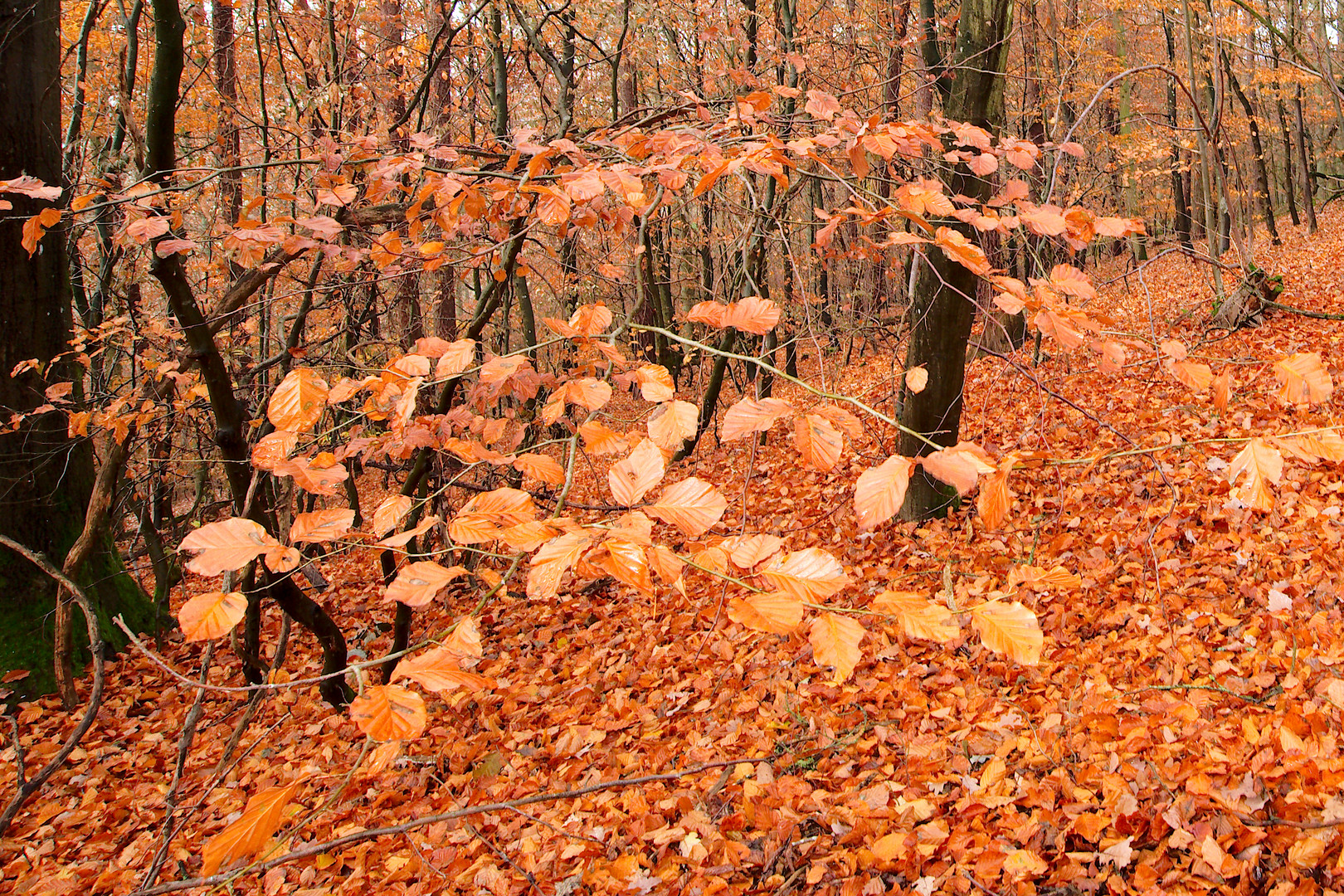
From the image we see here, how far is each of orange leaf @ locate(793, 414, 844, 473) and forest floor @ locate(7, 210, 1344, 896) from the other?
0.96 feet

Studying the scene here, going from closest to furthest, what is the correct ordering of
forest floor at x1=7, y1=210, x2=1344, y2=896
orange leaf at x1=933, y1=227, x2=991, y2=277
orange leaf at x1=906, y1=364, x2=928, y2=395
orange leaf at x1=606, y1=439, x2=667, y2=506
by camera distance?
orange leaf at x1=606, y1=439, x2=667, y2=506 < orange leaf at x1=933, y1=227, x2=991, y2=277 < orange leaf at x1=906, y1=364, x2=928, y2=395 < forest floor at x1=7, y1=210, x2=1344, y2=896

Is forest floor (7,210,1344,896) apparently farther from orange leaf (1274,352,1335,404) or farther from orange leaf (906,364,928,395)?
orange leaf (906,364,928,395)

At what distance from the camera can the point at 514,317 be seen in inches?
407

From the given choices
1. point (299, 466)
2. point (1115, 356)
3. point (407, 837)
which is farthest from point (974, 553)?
point (299, 466)

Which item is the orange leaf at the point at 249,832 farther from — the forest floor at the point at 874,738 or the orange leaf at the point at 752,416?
the orange leaf at the point at 752,416

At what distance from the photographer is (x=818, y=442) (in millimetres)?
1205

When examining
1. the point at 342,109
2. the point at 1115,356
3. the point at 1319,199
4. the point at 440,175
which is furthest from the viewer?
the point at 1319,199

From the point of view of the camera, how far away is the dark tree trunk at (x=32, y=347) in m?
3.84

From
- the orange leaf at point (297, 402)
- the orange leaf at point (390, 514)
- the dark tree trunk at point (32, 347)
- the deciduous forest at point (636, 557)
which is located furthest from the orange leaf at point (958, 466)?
the dark tree trunk at point (32, 347)

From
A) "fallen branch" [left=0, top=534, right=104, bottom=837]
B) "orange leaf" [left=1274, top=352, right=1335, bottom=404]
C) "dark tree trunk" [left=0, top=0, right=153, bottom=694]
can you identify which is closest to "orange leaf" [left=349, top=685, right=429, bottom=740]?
"fallen branch" [left=0, top=534, right=104, bottom=837]

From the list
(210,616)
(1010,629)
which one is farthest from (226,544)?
(1010,629)

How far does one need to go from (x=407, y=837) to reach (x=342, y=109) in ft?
17.6

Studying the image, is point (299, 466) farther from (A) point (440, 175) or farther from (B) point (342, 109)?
(B) point (342, 109)

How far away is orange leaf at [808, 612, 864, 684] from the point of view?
99cm
